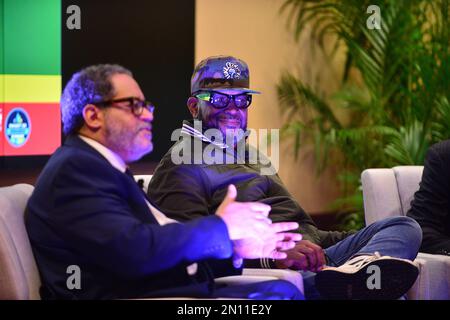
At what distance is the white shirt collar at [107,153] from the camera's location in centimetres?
259

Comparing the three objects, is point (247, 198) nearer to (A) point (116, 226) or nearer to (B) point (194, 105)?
(B) point (194, 105)

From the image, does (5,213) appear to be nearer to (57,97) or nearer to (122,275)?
(122,275)

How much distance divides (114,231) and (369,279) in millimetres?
1249

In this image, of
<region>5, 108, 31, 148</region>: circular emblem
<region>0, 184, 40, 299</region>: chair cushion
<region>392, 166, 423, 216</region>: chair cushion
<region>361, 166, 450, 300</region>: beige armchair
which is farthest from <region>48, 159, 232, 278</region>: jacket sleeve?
<region>5, 108, 31, 148</region>: circular emblem

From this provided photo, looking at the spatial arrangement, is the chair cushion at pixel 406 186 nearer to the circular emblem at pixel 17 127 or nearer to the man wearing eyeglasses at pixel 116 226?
the man wearing eyeglasses at pixel 116 226

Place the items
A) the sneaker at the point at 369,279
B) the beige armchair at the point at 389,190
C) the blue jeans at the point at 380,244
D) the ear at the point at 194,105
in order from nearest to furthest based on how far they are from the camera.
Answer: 1. the sneaker at the point at 369,279
2. the blue jeans at the point at 380,244
3. the ear at the point at 194,105
4. the beige armchair at the point at 389,190

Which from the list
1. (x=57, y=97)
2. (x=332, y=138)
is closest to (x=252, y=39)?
(x=332, y=138)

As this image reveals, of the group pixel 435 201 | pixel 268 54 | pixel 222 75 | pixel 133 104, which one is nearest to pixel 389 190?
pixel 435 201

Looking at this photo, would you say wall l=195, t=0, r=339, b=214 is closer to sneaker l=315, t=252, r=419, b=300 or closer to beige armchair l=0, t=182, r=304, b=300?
sneaker l=315, t=252, r=419, b=300

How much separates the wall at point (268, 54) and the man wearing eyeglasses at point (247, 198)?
2.58 metres

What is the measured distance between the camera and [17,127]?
4.90m

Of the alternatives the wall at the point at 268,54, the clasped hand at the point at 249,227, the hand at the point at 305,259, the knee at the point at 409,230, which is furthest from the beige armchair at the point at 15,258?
the wall at the point at 268,54

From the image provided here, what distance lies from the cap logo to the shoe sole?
3.39 ft
